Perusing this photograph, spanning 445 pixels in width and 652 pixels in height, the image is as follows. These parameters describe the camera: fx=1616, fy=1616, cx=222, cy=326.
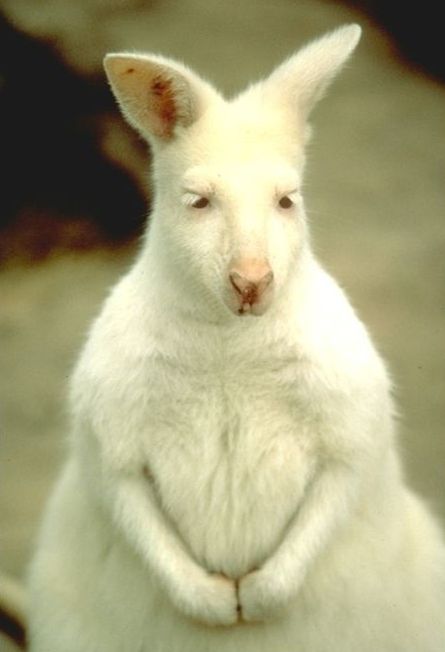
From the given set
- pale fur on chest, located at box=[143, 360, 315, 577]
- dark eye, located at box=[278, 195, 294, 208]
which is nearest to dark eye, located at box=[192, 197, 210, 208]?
dark eye, located at box=[278, 195, 294, 208]

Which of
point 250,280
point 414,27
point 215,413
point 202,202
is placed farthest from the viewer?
point 414,27

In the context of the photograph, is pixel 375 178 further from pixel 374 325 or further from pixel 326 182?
pixel 374 325

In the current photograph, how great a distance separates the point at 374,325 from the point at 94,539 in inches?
68.1

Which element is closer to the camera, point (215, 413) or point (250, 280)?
point (250, 280)

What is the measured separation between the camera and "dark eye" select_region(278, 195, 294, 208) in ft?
8.93

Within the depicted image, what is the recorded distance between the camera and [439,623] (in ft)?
10.7

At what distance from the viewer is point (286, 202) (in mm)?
2730

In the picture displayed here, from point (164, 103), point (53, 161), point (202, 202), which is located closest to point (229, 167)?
point (202, 202)

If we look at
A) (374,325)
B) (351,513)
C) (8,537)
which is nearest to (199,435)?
(351,513)

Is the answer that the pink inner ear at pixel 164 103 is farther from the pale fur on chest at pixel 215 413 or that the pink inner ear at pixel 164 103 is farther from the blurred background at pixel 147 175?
the blurred background at pixel 147 175

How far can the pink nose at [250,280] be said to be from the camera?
261cm

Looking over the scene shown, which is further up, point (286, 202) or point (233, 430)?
point (286, 202)

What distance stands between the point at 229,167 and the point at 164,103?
19 cm

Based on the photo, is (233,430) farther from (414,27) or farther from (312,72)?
(414,27)
